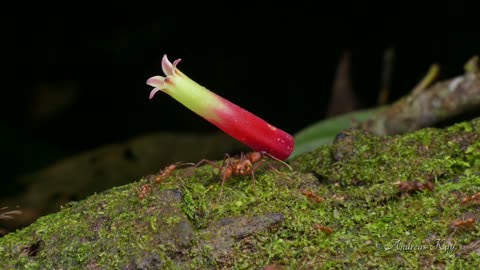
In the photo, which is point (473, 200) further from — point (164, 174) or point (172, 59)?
point (172, 59)

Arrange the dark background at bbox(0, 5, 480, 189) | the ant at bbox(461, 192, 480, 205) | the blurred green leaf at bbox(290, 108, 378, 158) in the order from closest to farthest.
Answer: the ant at bbox(461, 192, 480, 205), the blurred green leaf at bbox(290, 108, 378, 158), the dark background at bbox(0, 5, 480, 189)

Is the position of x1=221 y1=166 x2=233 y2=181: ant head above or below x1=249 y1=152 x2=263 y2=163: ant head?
below

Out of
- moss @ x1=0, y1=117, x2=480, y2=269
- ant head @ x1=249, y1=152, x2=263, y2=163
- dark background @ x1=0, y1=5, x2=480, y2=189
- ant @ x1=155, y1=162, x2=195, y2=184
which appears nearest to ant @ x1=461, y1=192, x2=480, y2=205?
moss @ x1=0, y1=117, x2=480, y2=269

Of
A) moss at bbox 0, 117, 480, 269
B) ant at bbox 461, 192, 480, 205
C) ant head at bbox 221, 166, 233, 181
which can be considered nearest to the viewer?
moss at bbox 0, 117, 480, 269

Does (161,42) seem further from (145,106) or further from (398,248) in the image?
(398,248)

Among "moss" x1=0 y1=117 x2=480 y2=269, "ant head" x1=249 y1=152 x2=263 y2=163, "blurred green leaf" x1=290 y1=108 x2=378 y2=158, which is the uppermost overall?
"blurred green leaf" x1=290 y1=108 x2=378 y2=158

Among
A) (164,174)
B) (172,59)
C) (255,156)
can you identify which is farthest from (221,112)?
(172,59)

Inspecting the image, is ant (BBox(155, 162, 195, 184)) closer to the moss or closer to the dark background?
the moss
